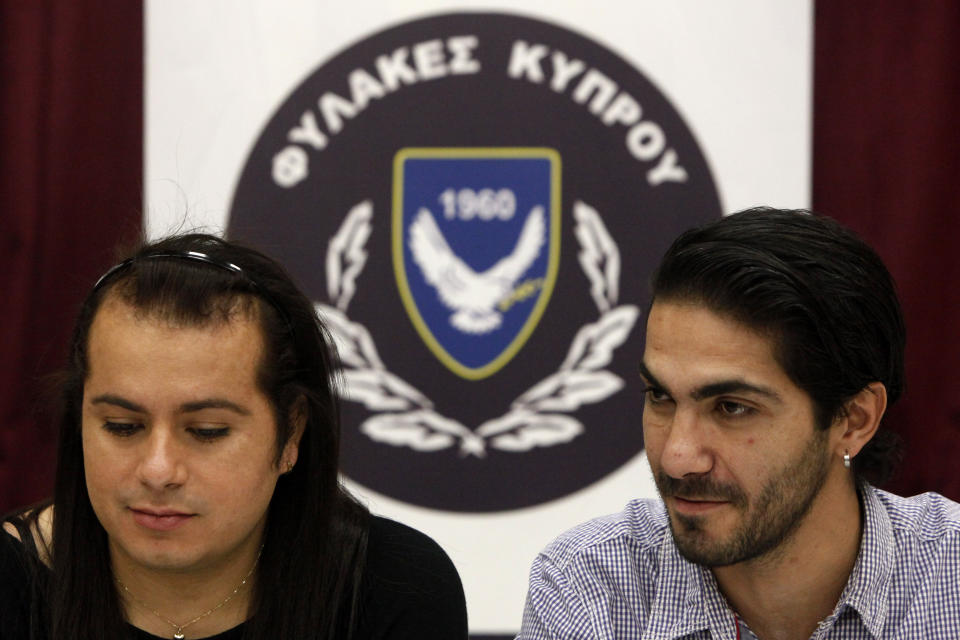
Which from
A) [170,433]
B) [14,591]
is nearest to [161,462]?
[170,433]

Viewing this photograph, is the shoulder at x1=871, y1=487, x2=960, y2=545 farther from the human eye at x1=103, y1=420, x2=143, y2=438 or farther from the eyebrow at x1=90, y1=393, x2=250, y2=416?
the human eye at x1=103, y1=420, x2=143, y2=438

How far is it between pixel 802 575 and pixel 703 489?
0.78 ft

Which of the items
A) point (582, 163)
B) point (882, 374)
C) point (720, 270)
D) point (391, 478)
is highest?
point (582, 163)

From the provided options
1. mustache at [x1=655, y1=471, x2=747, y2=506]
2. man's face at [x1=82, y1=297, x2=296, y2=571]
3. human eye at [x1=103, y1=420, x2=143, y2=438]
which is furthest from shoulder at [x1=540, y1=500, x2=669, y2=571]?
human eye at [x1=103, y1=420, x2=143, y2=438]

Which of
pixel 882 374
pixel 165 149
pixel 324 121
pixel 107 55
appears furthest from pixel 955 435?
pixel 107 55

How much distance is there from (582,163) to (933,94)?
34.2 inches

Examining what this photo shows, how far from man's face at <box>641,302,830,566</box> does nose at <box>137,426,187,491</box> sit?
68 centimetres

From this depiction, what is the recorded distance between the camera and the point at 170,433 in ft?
5.61

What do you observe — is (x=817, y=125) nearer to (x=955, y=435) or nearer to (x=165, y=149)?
(x=955, y=435)

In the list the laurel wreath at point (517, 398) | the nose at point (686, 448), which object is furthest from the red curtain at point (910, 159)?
the nose at point (686, 448)

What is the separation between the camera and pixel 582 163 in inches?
118

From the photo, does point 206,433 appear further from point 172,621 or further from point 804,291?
point 804,291

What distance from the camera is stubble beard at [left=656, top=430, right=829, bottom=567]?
5.41 ft

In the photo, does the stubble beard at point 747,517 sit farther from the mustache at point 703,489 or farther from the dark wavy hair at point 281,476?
the dark wavy hair at point 281,476
